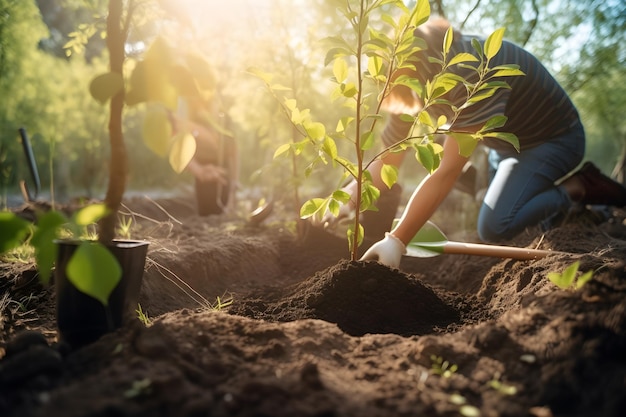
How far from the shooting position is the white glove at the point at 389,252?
223 cm

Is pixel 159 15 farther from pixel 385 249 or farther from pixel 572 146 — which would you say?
pixel 572 146

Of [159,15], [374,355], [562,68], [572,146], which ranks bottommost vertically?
[374,355]

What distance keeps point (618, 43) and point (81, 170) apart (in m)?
13.9

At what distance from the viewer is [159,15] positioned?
1899 millimetres

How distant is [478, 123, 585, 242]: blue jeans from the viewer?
329 cm

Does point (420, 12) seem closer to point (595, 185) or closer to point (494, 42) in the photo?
point (494, 42)

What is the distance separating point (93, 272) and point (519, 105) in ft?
9.42

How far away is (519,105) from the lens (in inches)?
119

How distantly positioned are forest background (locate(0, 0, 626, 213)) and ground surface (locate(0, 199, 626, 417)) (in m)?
0.75

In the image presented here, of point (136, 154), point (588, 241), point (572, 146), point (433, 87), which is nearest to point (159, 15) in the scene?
point (433, 87)

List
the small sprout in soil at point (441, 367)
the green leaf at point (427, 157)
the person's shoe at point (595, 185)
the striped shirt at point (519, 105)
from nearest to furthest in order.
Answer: the small sprout in soil at point (441, 367) → the green leaf at point (427, 157) → the striped shirt at point (519, 105) → the person's shoe at point (595, 185)

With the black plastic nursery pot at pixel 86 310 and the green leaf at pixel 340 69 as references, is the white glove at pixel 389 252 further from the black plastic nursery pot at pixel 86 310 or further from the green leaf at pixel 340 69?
the black plastic nursery pot at pixel 86 310

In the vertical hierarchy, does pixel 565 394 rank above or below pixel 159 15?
below

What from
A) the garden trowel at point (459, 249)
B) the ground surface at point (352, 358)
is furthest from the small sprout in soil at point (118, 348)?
the garden trowel at point (459, 249)
